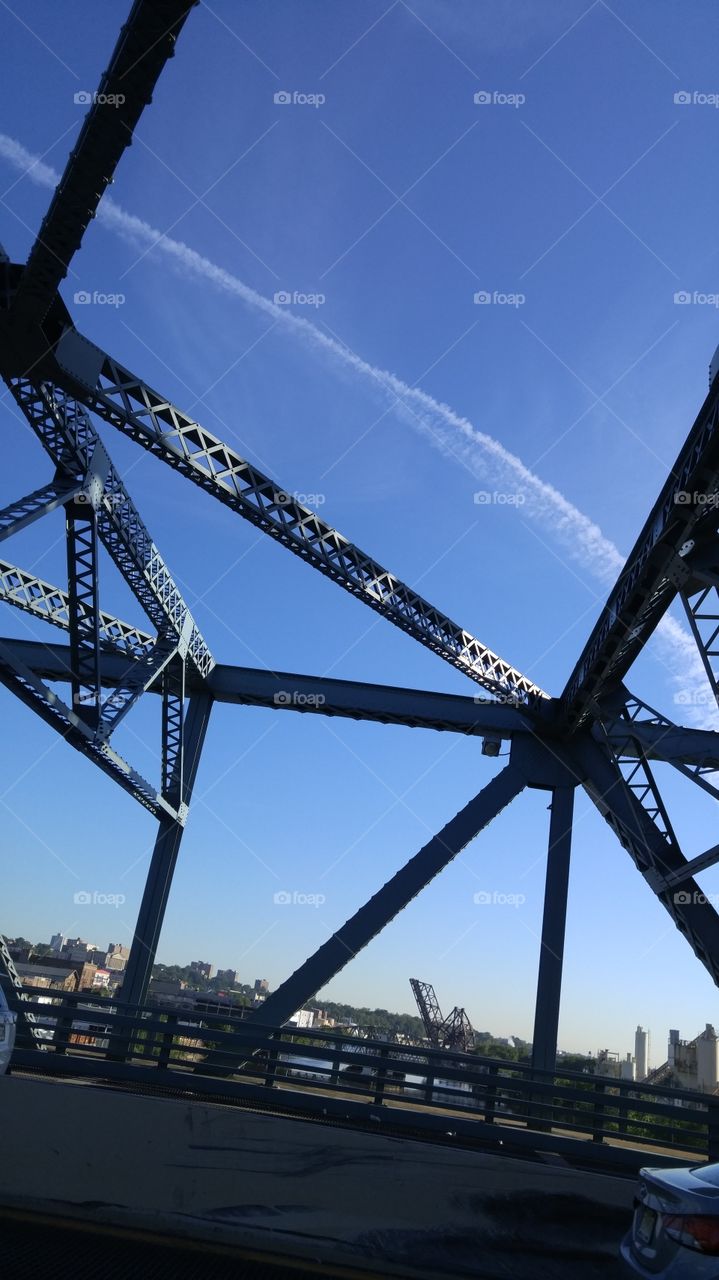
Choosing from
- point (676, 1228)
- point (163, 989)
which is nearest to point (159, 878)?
point (676, 1228)

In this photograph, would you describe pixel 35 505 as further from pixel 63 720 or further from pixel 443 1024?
pixel 443 1024

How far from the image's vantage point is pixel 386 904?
16844mm

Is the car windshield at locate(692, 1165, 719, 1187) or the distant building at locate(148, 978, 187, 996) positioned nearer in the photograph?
the car windshield at locate(692, 1165, 719, 1187)

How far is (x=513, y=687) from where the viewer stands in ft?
61.7

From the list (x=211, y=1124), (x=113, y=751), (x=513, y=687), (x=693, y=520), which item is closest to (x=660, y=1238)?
(x=211, y=1124)

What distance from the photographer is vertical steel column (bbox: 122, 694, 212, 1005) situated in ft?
58.7

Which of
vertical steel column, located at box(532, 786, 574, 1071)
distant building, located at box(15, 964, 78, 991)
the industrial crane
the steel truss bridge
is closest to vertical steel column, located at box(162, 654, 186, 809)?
the steel truss bridge

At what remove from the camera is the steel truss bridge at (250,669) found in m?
11.2

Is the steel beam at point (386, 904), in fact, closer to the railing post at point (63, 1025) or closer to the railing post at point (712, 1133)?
the railing post at point (63, 1025)

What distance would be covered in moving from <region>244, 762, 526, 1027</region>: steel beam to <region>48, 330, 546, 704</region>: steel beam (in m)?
2.59

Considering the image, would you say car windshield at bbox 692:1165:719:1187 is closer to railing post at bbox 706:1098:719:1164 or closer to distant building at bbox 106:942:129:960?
railing post at bbox 706:1098:719:1164

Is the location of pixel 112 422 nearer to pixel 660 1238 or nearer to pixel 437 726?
pixel 437 726

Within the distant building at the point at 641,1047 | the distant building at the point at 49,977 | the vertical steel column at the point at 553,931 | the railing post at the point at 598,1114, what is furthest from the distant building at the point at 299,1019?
the distant building at the point at 641,1047

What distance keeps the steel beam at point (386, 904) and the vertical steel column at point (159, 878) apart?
3.16 metres
